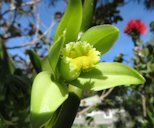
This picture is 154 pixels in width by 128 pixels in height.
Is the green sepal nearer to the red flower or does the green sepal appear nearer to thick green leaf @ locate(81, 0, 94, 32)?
thick green leaf @ locate(81, 0, 94, 32)

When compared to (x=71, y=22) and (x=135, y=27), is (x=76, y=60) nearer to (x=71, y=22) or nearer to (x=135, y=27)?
(x=71, y=22)

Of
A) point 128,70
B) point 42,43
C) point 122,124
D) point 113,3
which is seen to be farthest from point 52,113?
point 42,43

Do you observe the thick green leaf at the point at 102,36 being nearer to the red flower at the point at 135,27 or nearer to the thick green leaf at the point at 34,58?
the thick green leaf at the point at 34,58

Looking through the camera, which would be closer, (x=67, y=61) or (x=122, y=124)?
(x=67, y=61)

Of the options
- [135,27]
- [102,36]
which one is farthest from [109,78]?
[135,27]

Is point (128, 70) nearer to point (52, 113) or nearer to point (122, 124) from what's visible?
point (52, 113)

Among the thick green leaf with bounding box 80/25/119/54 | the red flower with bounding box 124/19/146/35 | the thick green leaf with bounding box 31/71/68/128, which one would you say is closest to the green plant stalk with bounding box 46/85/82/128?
the thick green leaf with bounding box 31/71/68/128
